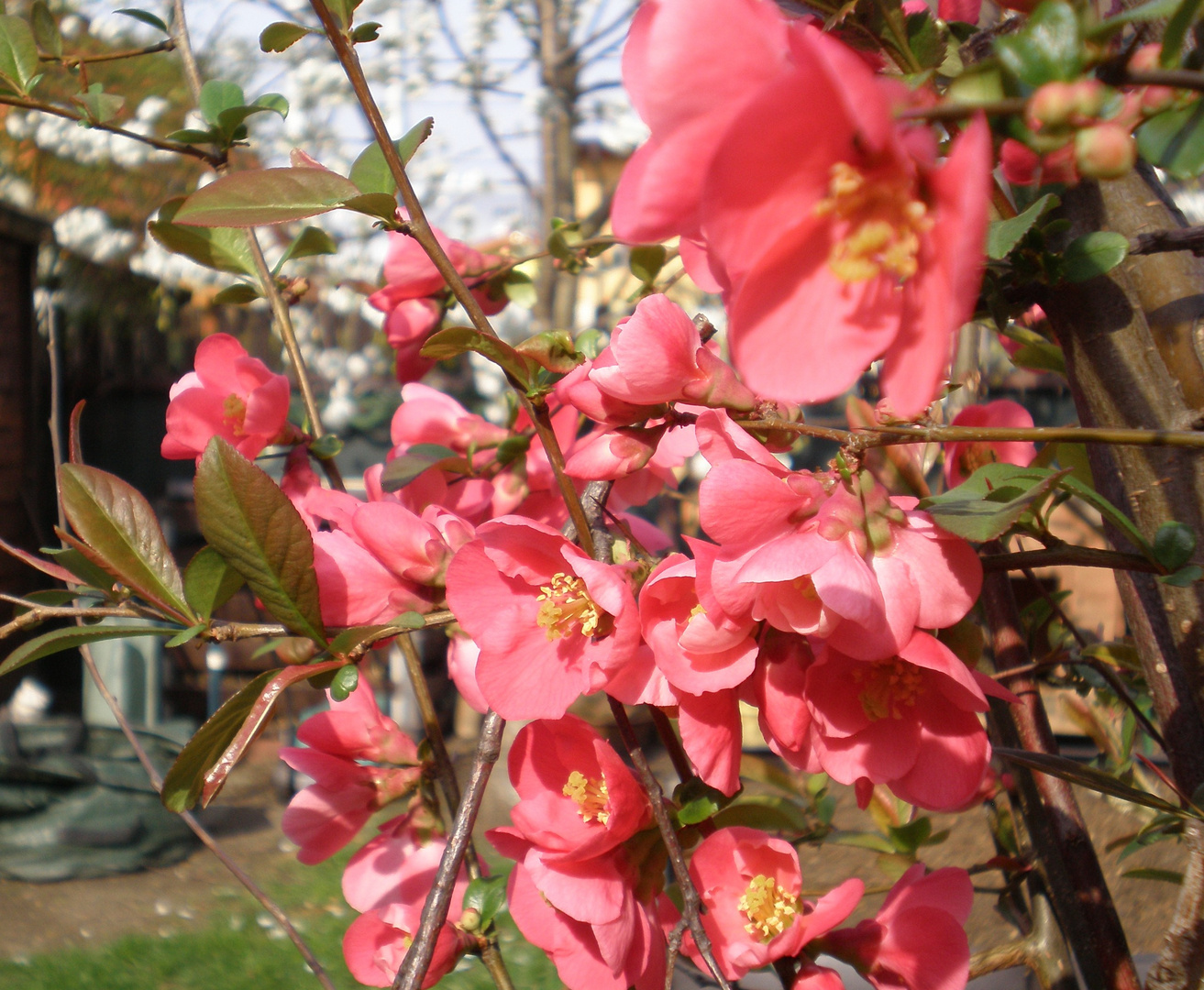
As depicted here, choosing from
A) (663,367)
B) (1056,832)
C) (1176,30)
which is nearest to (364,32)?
(663,367)

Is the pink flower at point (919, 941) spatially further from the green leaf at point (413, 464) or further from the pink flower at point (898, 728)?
the green leaf at point (413, 464)

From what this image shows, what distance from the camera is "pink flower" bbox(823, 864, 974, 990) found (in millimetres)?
465

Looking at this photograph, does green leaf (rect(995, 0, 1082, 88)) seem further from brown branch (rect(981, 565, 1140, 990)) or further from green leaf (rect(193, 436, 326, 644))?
brown branch (rect(981, 565, 1140, 990))

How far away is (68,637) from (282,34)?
0.30m

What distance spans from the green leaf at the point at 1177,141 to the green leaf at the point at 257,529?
31 centimetres

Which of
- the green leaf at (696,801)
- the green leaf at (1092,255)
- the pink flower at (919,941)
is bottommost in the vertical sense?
the pink flower at (919,941)

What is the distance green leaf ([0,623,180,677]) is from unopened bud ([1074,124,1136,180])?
1.17ft

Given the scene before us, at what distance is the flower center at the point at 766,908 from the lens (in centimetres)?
43

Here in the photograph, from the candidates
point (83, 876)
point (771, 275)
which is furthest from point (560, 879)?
point (83, 876)

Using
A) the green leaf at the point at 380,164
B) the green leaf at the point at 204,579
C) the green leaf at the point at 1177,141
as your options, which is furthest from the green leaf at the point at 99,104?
the green leaf at the point at 1177,141

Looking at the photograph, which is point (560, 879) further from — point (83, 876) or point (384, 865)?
point (83, 876)

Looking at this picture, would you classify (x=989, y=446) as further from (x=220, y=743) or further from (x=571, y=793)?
(x=220, y=743)

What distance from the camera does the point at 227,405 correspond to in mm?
572

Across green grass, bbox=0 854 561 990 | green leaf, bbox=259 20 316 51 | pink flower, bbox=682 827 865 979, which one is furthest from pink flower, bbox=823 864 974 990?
green grass, bbox=0 854 561 990
